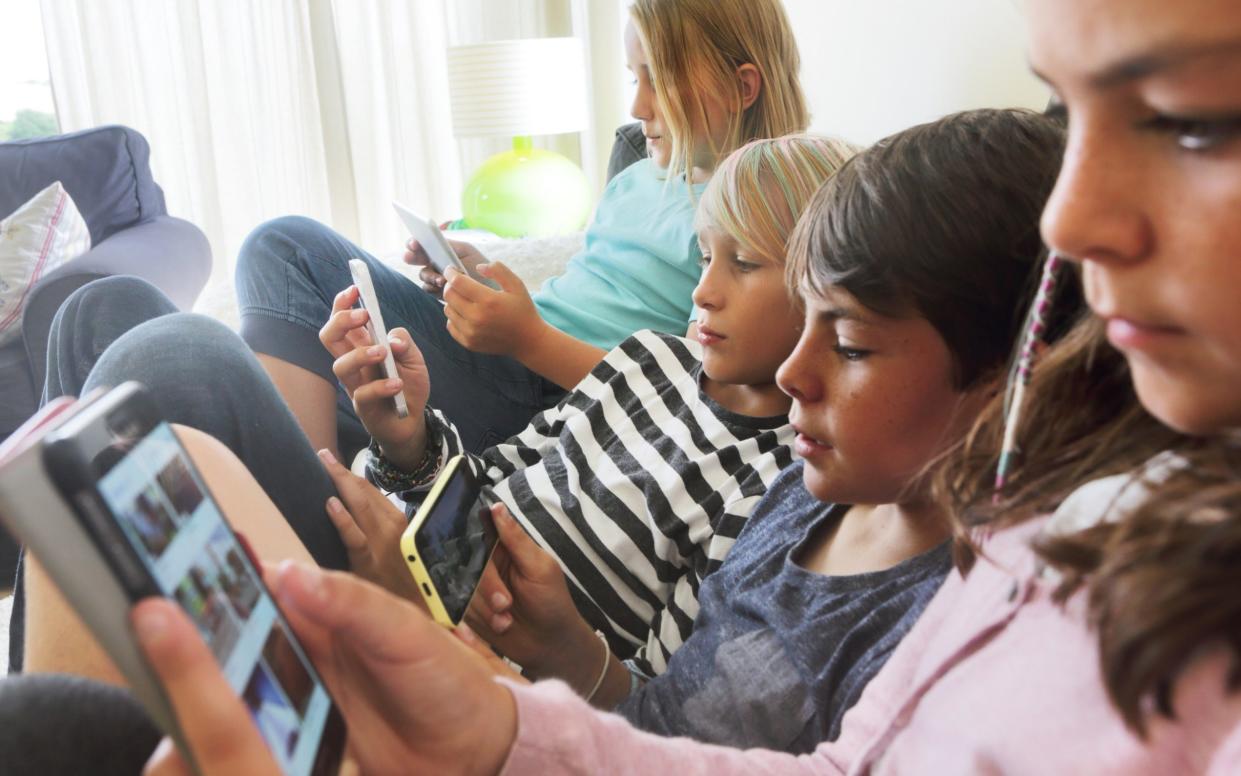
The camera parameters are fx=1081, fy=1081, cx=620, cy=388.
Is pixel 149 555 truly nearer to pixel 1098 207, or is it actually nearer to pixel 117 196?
pixel 1098 207

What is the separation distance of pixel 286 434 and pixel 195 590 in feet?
1.99

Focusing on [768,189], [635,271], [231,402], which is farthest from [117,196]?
[768,189]

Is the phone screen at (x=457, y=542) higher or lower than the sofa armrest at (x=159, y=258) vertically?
higher

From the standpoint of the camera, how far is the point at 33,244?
8.56 feet

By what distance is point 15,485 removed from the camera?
1.20 feet

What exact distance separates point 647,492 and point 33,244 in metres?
2.13

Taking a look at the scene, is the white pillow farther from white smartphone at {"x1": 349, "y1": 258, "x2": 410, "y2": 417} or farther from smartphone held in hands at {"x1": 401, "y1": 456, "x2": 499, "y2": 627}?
smartphone held in hands at {"x1": 401, "y1": 456, "x2": 499, "y2": 627}

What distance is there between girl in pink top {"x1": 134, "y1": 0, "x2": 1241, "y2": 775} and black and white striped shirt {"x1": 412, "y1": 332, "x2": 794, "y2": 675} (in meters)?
0.41

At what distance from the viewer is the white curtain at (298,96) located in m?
3.53

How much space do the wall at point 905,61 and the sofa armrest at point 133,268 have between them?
139 cm

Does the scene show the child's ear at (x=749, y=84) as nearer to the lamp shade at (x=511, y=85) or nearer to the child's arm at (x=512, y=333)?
the child's arm at (x=512, y=333)

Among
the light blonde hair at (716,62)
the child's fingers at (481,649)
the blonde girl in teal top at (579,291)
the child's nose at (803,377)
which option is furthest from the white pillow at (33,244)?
the child's nose at (803,377)

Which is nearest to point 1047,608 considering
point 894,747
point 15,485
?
point 894,747

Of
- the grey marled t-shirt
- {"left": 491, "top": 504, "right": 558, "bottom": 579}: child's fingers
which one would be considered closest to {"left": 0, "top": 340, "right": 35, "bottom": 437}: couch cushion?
{"left": 491, "top": 504, "right": 558, "bottom": 579}: child's fingers
